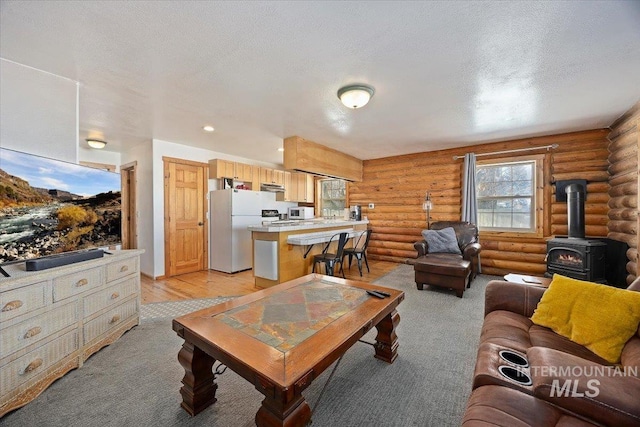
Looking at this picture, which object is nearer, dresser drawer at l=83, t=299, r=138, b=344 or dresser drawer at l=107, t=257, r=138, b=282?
dresser drawer at l=83, t=299, r=138, b=344

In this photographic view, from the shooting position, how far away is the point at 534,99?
2904 millimetres

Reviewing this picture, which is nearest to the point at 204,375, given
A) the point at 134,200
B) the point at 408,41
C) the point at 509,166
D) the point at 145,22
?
the point at 145,22

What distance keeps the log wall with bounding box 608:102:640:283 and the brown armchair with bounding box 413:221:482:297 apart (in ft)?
5.33

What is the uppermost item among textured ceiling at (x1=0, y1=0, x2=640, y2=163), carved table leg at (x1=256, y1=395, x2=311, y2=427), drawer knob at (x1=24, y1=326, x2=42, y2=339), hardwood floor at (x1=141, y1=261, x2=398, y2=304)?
textured ceiling at (x1=0, y1=0, x2=640, y2=163)

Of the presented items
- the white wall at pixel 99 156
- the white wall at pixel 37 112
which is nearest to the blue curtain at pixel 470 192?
the white wall at pixel 37 112

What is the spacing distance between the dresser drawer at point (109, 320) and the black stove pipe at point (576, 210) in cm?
562

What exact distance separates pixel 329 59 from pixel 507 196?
4391 mm

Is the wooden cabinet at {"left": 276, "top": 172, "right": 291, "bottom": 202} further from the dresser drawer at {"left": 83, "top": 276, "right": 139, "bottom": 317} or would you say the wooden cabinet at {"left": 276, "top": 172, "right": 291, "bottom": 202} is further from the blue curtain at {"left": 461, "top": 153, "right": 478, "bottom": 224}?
the dresser drawer at {"left": 83, "top": 276, "right": 139, "bottom": 317}

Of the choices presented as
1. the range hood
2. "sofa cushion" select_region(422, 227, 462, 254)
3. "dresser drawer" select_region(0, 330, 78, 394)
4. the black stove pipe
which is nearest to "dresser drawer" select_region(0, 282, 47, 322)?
"dresser drawer" select_region(0, 330, 78, 394)

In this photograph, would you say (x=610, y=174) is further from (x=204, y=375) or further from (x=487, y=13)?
(x=204, y=375)

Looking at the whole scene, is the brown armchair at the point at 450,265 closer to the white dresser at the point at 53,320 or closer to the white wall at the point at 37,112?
the white dresser at the point at 53,320

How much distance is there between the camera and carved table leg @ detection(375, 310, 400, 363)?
2.04 metres

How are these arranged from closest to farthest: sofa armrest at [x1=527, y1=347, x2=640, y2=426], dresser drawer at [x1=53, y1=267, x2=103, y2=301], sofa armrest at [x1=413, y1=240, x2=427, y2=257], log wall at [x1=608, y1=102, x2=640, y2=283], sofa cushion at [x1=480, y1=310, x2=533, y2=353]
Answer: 1. sofa armrest at [x1=527, y1=347, x2=640, y2=426]
2. sofa cushion at [x1=480, y1=310, x2=533, y2=353]
3. dresser drawer at [x1=53, y1=267, x2=103, y2=301]
4. log wall at [x1=608, y1=102, x2=640, y2=283]
5. sofa armrest at [x1=413, y1=240, x2=427, y2=257]

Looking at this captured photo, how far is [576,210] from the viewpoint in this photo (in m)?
3.65
